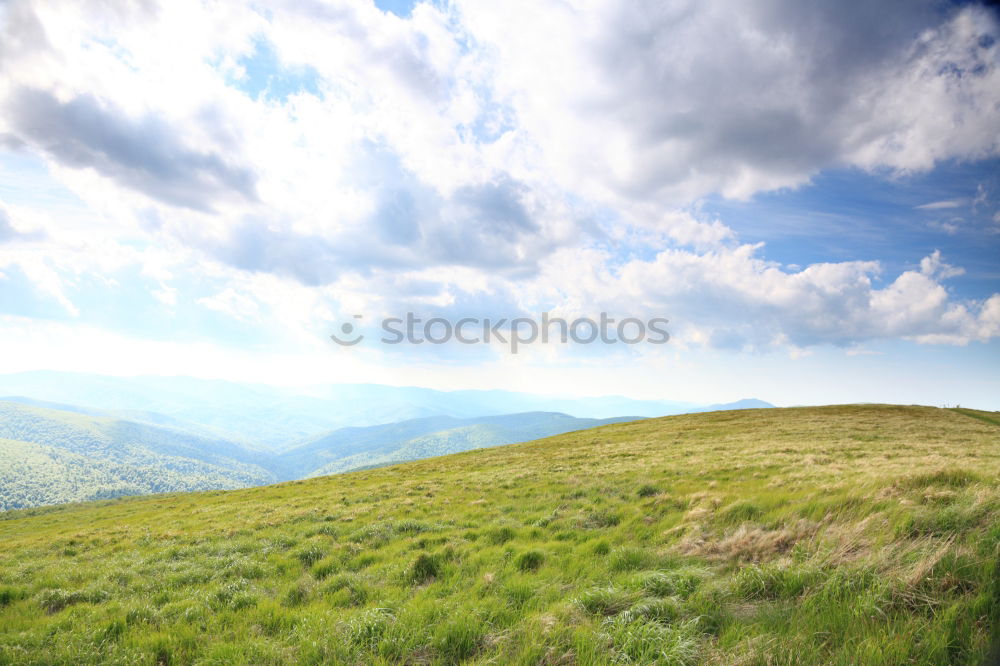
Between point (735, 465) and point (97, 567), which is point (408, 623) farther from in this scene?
point (735, 465)

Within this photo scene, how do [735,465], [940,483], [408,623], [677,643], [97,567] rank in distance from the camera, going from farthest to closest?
[735,465]
[97,567]
[940,483]
[408,623]
[677,643]

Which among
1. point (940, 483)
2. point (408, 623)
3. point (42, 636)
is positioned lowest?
point (42, 636)

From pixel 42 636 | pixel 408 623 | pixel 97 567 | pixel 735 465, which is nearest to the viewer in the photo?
pixel 408 623

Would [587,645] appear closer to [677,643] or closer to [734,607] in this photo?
[677,643]

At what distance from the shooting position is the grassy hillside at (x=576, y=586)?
15.4 feet

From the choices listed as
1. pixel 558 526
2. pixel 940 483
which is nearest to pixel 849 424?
pixel 940 483

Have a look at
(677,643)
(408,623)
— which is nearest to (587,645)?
(677,643)

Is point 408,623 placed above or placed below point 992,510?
below

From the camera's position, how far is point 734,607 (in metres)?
5.51

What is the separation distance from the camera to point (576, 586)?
23.7ft

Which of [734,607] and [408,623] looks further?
[408,623]

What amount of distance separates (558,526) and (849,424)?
1594 inches

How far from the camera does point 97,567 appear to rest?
37.5 ft

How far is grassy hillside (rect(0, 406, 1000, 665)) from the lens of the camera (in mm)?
4699
